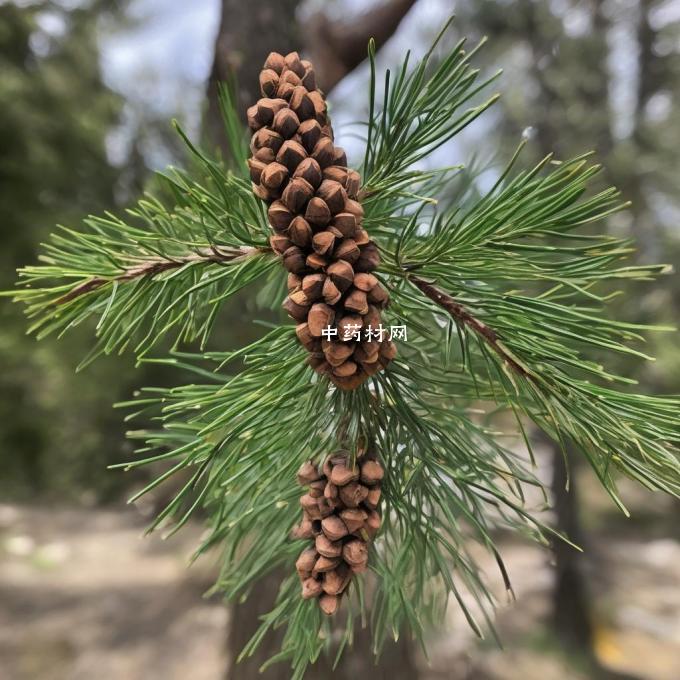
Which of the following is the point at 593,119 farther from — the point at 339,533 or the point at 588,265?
the point at 339,533

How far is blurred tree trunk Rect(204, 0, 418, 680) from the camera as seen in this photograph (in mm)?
1066

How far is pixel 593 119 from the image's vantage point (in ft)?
9.10

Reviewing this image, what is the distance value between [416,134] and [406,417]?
27 cm

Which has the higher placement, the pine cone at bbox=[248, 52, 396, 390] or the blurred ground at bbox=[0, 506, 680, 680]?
the pine cone at bbox=[248, 52, 396, 390]

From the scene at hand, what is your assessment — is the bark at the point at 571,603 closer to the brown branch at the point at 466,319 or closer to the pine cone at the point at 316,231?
the brown branch at the point at 466,319

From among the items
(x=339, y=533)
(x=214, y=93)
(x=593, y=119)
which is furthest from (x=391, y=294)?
(x=593, y=119)

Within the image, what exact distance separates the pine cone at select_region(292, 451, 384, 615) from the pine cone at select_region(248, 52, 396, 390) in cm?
9

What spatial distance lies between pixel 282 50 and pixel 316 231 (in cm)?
95

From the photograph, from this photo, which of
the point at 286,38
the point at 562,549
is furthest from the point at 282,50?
the point at 562,549

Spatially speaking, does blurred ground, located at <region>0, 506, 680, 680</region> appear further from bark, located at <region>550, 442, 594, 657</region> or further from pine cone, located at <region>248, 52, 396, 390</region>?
pine cone, located at <region>248, 52, 396, 390</region>

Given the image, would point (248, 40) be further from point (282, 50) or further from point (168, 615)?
point (168, 615)

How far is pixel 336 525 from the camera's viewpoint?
0.41 m

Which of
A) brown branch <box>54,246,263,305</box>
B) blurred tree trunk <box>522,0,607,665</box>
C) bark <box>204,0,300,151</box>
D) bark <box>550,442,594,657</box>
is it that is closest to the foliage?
bark <box>204,0,300,151</box>

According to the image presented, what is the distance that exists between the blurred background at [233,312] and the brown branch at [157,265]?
13.6 inches
